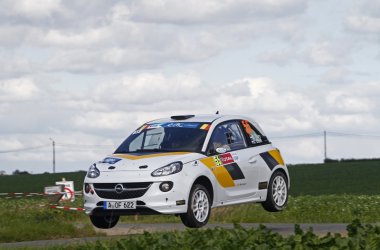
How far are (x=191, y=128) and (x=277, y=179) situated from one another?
94.3 inches

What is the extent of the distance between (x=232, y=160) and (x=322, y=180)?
44.1 meters

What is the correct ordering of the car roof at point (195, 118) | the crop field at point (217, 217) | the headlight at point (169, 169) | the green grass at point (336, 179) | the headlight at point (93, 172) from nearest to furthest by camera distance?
the headlight at point (169, 169) → the headlight at point (93, 172) → the car roof at point (195, 118) → the crop field at point (217, 217) → the green grass at point (336, 179)

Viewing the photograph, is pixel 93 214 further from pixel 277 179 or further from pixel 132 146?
pixel 277 179

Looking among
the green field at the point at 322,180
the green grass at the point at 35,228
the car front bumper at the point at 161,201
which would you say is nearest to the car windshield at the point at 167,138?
the car front bumper at the point at 161,201

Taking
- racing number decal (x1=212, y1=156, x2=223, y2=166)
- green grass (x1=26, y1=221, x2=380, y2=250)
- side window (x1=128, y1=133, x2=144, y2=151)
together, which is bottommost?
green grass (x1=26, y1=221, x2=380, y2=250)

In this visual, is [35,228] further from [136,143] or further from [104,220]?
[136,143]

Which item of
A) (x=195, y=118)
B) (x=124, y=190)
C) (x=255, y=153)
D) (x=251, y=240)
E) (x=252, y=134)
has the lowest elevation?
(x=251, y=240)

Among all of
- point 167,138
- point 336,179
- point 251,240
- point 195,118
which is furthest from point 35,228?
point 336,179

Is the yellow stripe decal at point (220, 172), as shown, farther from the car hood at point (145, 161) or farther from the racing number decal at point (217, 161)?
the car hood at point (145, 161)

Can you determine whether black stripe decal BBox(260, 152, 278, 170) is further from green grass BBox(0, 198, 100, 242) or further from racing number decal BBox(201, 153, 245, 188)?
green grass BBox(0, 198, 100, 242)

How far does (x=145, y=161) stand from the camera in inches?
689

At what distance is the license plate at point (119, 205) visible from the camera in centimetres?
1736

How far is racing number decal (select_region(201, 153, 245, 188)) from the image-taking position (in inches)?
719

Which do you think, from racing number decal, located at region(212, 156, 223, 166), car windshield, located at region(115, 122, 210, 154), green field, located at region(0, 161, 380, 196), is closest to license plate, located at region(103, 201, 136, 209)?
car windshield, located at region(115, 122, 210, 154)
